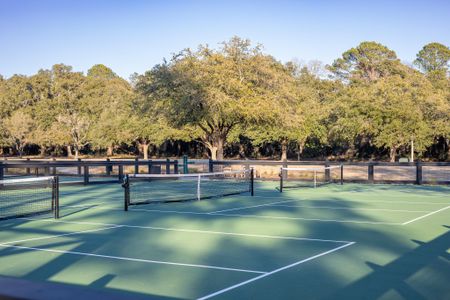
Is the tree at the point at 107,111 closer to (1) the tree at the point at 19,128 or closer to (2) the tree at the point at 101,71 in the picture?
(1) the tree at the point at 19,128

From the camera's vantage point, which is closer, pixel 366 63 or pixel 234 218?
pixel 234 218

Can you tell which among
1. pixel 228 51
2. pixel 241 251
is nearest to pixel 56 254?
pixel 241 251

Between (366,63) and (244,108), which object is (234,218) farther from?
(366,63)

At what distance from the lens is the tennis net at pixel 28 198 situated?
561 inches

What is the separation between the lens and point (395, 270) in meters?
8.30

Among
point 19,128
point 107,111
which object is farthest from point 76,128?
point 19,128

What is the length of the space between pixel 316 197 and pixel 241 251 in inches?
437

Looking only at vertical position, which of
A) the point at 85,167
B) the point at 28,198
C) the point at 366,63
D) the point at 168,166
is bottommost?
the point at 28,198

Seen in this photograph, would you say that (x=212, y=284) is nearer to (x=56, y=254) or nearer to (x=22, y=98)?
(x=56, y=254)

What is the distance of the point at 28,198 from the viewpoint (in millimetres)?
20219

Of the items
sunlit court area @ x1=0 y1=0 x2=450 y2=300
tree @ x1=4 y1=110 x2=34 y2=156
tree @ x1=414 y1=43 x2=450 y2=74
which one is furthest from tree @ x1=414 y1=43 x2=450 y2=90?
tree @ x1=4 y1=110 x2=34 y2=156

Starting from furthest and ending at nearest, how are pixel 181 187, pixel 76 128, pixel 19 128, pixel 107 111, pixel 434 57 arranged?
pixel 434 57, pixel 19 128, pixel 76 128, pixel 107 111, pixel 181 187

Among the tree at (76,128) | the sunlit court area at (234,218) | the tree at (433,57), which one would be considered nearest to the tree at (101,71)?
the tree at (76,128)

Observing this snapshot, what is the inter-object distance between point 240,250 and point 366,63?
7824 cm
